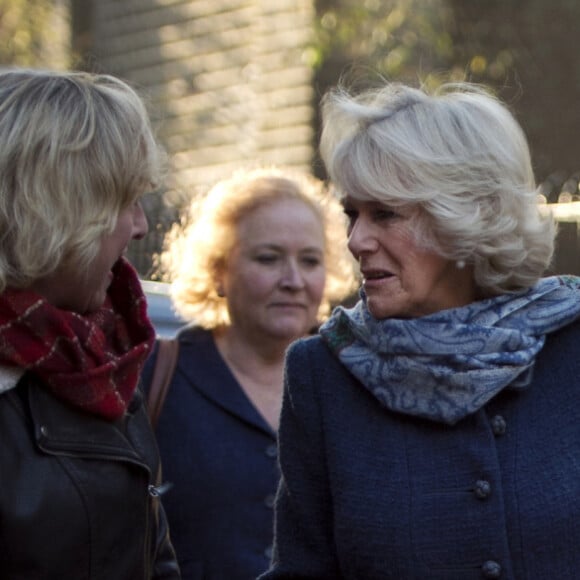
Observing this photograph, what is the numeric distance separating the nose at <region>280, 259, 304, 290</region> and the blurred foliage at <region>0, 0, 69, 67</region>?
8.82 m

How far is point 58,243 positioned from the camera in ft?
10.1

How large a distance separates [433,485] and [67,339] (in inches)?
36.2

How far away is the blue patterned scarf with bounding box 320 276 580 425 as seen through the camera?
3.34 meters

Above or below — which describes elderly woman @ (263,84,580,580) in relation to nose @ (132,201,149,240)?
below

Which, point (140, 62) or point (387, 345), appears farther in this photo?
point (140, 62)

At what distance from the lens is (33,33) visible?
44.5ft

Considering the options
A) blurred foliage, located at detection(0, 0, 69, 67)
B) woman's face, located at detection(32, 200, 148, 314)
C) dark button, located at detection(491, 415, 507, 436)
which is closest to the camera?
woman's face, located at detection(32, 200, 148, 314)

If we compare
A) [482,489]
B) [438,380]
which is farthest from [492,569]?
[438,380]

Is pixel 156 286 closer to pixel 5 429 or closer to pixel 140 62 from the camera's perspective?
pixel 5 429

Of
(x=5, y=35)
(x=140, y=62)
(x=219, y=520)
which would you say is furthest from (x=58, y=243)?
(x=5, y=35)

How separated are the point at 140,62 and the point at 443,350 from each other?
974 centimetres

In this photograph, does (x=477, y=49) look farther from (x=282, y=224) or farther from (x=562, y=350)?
(x=562, y=350)

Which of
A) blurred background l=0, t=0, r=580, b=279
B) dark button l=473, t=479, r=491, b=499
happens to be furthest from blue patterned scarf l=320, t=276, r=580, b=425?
blurred background l=0, t=0, r=580, b=279

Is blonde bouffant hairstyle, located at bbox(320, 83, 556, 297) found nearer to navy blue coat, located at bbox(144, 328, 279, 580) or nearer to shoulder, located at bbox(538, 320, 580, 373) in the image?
shoulder, located at bbox(538, 320, 580, 373)
